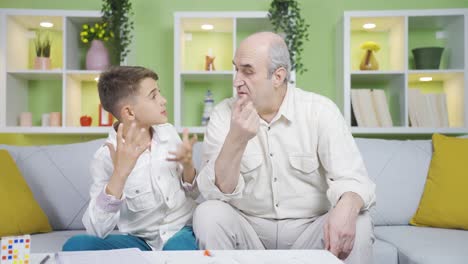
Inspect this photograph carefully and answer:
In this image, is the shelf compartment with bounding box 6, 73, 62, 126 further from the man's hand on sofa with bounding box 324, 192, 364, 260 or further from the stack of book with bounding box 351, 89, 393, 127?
the man's hand on sofa with bounding box 324, 192, 364, 260

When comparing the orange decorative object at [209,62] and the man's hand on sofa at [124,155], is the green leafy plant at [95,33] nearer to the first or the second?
the orange decorative object at [209,62]

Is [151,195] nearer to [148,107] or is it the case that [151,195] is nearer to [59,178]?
[148,107]

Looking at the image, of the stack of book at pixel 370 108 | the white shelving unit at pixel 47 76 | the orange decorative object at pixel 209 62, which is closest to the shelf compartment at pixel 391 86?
the stack of book at pixel 370 108

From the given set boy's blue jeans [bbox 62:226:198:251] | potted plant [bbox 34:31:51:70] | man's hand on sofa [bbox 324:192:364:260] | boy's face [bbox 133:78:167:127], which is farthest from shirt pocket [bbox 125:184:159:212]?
potted plant [bbox 34:31:51:70]

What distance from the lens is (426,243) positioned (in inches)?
79.1

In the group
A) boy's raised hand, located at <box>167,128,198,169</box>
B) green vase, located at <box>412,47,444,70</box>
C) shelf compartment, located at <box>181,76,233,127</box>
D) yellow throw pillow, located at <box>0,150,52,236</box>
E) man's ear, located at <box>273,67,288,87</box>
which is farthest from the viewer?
shelf compartment, located at <box>181,76,233,127</box>

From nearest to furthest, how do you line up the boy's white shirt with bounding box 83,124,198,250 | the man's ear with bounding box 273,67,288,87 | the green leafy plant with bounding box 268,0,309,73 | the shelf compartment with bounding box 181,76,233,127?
the boy's white shirt with bounding box 83,124,198,250 < the man's ear with bounding box 273,67,288,87 < the green leafy plant with bounding box 268,0,309,73 < the shelf compartment with bounding box 181,76,233,127

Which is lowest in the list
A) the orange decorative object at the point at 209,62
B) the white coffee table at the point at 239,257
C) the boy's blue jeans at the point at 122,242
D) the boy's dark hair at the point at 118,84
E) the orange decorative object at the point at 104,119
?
the boy's blue jeans at the point at 122,242

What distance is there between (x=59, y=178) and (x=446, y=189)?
176 cm

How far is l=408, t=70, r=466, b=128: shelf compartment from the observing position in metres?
3.21

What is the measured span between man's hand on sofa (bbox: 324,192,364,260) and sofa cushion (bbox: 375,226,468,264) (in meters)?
0.45

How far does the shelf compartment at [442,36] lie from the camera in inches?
128

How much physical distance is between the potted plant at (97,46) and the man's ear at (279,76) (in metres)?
1.65

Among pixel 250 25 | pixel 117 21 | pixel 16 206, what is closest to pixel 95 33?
pixel 117 21
